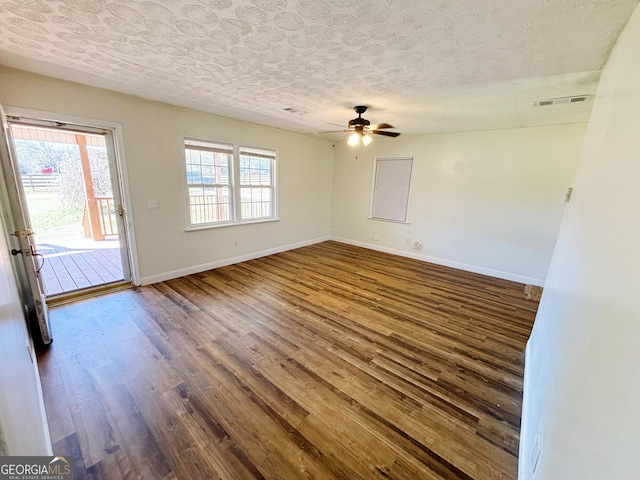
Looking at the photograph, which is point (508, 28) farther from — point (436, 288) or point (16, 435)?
point (436, 288)

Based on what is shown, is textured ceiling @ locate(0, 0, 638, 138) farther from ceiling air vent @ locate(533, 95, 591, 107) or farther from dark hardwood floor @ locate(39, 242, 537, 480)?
dark hardwood floor @ locate(39, 242, 537, 480)

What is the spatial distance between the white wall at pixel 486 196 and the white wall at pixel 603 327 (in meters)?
2.84

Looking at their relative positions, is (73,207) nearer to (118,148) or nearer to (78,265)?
(78,265)

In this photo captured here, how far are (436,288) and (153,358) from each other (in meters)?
3.72

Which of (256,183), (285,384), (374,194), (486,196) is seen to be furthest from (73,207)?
(486,196)

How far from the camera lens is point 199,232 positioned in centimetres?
427

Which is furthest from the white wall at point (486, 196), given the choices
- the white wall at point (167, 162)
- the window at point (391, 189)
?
the white wall at point (167, 162)

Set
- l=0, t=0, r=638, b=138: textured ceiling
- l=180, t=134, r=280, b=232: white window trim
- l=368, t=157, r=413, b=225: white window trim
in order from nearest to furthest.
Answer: l=0, t=0, r=638, b=138: textured ceiling
l=180, t=134, r=280, b=232: white window trim
l=368, t=157, r=413, b=225: white window trim

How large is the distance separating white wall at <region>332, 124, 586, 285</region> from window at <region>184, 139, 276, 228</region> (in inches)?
92.9

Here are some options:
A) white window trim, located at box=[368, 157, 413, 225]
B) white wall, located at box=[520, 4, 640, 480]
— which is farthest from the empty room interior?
white window trim, located at box=[368, 157, 413, 225]

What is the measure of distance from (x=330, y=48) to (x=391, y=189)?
4065 mm

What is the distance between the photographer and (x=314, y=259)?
5.27 meters

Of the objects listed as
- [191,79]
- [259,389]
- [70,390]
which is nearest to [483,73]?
[191,79]

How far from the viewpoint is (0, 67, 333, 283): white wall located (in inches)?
110
